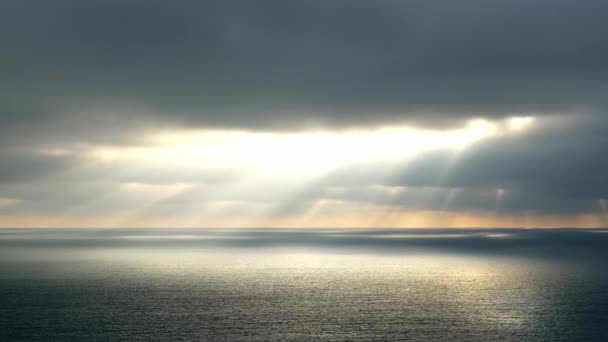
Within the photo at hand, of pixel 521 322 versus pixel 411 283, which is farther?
pixel 411 283

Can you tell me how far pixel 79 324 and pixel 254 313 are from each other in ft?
119

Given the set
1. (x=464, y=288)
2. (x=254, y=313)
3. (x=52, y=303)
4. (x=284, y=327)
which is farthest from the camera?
(x=464, y=288)

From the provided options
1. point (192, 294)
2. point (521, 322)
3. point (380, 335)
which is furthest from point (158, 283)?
point (521, 322)

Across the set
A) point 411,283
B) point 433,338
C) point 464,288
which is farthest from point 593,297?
point 433,338

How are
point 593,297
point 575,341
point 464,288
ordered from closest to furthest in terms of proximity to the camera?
1. point 575,341
2. point 593,297
3. point 464,288

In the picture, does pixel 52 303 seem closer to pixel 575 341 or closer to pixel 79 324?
pixel 79 324

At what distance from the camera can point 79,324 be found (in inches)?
4338

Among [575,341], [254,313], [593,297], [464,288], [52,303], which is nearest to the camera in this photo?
[575,341]

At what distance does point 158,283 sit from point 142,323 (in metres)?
65.7

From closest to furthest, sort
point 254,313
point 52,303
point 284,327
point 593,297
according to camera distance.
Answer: point 284,327, point 254,313, point 52,303, point 593,297

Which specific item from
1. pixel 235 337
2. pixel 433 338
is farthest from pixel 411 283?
pixel 235 337

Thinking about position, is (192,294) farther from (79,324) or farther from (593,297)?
(593,297)

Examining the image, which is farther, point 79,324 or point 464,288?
point 464,288

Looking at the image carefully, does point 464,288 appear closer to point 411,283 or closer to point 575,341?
point 411,283
